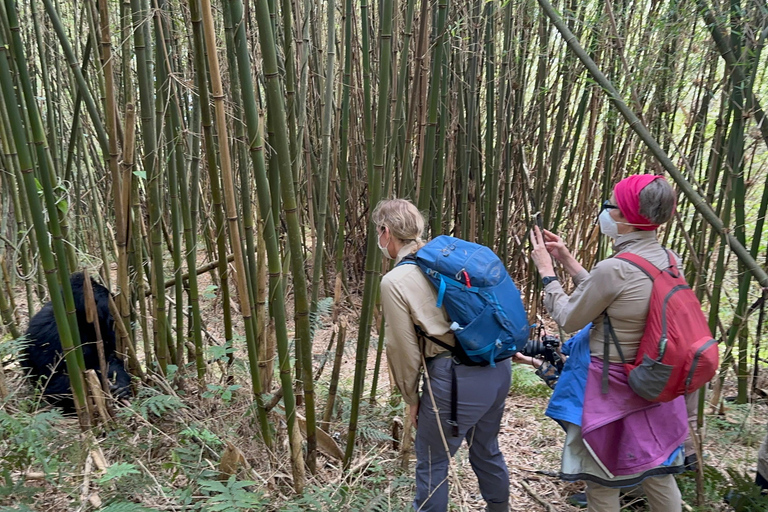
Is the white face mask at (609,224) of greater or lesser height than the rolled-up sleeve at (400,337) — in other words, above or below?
above

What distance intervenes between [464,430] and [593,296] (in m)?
0.57

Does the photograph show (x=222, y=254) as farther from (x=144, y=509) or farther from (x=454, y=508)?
(x=454, y=508)

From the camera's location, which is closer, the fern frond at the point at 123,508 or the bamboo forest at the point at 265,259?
the fern frond at the point at 123,508

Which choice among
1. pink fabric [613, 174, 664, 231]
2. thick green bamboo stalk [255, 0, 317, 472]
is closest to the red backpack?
pink fabric [613, 174, 664, 231]

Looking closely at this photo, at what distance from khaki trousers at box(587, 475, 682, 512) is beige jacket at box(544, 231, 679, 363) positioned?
0.41 metres

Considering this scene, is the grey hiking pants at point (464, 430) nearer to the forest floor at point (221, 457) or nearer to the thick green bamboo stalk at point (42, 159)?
the forest floor at point (221, 457)

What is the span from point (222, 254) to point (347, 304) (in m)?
2.08

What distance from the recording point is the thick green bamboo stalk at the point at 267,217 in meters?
1.41

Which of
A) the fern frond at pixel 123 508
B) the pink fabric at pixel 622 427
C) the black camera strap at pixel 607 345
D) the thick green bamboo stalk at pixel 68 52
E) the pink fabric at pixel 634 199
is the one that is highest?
the thick green bamboo stalk at pixel 68 52

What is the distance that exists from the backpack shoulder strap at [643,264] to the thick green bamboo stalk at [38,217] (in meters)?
1.67

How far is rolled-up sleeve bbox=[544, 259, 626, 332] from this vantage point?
Answer: 62.6 inches

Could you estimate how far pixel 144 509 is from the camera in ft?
4.95

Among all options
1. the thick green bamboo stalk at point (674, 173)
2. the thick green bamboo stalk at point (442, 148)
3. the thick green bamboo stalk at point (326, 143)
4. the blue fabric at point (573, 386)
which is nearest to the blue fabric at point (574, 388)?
the blue fabric at point (573, 386)

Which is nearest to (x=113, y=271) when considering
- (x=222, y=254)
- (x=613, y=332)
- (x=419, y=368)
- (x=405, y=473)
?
(x=222, y=254)
